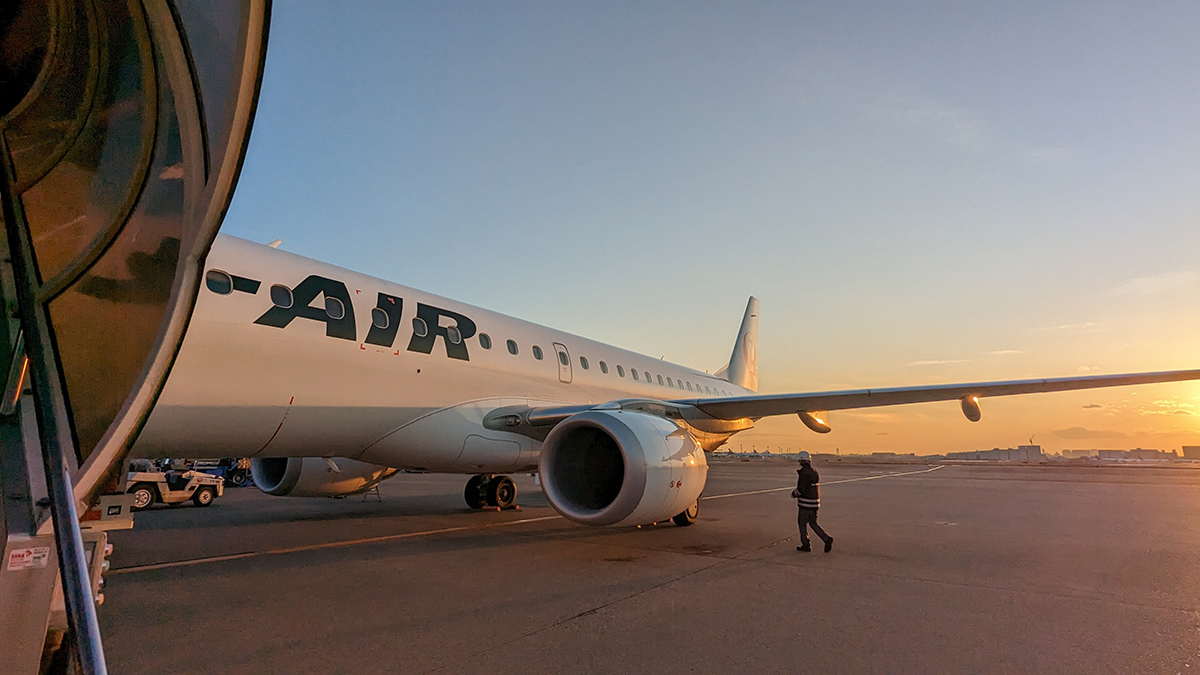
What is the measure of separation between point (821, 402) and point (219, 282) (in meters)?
7.68

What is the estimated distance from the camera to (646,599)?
4.67m

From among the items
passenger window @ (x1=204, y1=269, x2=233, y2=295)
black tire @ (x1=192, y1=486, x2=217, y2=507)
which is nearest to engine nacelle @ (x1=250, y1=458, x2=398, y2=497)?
passenger window @ (x1=204, y1=269, x2=233, y2=295)

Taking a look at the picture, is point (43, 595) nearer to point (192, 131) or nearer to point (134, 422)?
point (134, 422)

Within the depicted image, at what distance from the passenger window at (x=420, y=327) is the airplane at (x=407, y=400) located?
0.02m

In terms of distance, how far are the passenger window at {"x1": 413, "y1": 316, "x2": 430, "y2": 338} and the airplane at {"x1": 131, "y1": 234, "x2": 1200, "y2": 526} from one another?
0.02 m

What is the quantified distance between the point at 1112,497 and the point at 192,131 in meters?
20.9

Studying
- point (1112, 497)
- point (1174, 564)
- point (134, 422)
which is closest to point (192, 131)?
point (134, 422)

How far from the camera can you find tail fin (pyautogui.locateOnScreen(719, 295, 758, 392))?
69.6 feet

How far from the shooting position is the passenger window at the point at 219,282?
5.58m

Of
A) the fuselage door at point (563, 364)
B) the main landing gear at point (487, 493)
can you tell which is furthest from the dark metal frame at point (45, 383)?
the main landing gear at point (487, 493)

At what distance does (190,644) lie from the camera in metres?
3.65

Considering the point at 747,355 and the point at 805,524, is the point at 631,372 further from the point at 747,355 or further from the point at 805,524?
the point at 747,355

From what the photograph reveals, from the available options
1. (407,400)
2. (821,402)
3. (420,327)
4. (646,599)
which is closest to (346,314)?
(420,327)

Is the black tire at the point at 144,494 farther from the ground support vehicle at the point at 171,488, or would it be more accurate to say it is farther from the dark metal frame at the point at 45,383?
the dark metal frame at the point at 45,383
